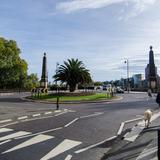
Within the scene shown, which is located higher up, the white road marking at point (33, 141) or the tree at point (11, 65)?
the tree at point (11, 65)

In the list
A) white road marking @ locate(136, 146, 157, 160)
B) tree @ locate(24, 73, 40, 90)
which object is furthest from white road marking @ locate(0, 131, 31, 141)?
tree @ locate(24, 73, 40, 90)

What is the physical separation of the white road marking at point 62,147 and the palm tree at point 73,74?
3524cm

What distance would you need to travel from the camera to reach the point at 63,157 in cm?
1066

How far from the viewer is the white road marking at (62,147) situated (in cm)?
1086

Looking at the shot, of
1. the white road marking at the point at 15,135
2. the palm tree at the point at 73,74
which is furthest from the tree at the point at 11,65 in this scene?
the white road marking at the point at 15,135

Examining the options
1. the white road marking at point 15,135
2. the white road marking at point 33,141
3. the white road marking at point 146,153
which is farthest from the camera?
the white road marking at point 15,135

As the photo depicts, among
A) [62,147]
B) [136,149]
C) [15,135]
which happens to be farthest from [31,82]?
[136,149]

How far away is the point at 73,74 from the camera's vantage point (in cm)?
4856

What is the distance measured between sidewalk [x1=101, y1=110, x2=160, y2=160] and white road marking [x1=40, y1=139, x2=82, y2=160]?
4.61ft

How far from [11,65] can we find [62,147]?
5968cm

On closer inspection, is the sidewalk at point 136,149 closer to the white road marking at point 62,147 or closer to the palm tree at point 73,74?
the white road marking at point 62,147

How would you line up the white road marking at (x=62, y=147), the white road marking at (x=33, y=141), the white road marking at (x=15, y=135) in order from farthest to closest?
the white road marking at (x=15, y=135), the white road marking at (x=33, y=141), the white road marking at (x=62, y=147)

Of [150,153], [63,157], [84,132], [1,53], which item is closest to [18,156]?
[63,157]

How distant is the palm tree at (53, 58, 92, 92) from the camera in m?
48.6
